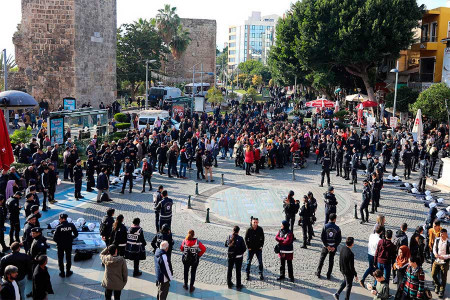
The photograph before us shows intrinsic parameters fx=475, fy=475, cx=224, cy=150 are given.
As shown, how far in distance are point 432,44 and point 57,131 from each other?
30553 mm

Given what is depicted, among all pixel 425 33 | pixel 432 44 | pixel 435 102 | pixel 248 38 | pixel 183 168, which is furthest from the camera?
pixel 248 38

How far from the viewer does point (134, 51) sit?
53469 mm

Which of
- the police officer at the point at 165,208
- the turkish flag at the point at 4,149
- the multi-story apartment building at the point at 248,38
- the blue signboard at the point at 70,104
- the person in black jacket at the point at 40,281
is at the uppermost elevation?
the multi-story apartment building at the point at 248,38

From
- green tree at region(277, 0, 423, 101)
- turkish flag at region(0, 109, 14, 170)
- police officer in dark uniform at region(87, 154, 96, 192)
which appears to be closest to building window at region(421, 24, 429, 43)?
green tree at region(277, 0, 423, 101)

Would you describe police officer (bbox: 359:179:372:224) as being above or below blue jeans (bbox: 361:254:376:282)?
above

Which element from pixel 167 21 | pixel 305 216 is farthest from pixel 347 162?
pixel 167 21

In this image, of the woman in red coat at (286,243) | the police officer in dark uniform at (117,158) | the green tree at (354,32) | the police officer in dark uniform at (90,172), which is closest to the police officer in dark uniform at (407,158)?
the woman in red coat at (286,243)

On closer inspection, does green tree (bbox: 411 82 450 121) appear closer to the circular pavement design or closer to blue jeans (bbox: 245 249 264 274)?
the circular pavement design

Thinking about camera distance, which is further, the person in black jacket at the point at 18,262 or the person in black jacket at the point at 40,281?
the person in black jacket at the point at 18,262

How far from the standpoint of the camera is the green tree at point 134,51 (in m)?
52.0

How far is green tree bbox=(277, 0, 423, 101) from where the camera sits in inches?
1460

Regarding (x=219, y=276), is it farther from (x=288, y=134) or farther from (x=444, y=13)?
(x=444, y=13)

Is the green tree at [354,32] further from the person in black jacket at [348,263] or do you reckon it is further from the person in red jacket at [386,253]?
the person in black jacket at [348,263]

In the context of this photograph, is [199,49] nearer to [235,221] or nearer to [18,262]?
[235,221]
